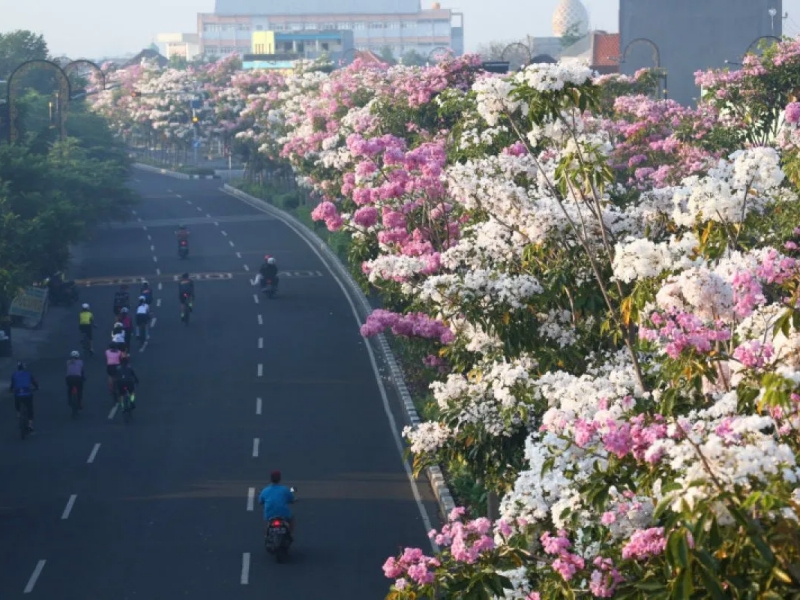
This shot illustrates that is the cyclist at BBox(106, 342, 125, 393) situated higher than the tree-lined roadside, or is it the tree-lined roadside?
the tree-lined roadside

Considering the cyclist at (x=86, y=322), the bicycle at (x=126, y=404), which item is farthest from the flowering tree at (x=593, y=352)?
the cyclist at (x=86, y=322)

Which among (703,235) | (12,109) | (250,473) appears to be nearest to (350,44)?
(12,109)

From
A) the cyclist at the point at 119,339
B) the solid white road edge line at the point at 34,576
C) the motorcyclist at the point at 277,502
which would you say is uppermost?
the motorcyclist at the point at 277,502

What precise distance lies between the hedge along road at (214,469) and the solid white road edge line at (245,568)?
5cm

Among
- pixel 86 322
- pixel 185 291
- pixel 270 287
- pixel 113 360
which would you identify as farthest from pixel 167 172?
pixel 113 360

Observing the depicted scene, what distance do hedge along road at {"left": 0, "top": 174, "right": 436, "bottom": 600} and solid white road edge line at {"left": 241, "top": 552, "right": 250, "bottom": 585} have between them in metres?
0.05

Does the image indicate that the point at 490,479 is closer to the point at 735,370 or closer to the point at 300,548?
the point at 300,548

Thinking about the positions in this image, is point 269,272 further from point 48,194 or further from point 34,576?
point 34,576

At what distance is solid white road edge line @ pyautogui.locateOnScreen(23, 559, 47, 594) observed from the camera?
18961 millimetres

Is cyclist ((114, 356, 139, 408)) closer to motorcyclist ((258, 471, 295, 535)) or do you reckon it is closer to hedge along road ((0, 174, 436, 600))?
hedge along road ((0, 174, 436, 600))

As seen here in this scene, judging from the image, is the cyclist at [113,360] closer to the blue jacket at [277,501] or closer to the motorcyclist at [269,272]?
the blue jacket at [277,501]

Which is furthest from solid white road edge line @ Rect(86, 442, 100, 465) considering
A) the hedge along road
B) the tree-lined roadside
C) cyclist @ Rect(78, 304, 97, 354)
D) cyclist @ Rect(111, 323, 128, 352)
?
cyclist @ Rect(78, 304, 97, 354)

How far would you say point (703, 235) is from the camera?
39.3ft

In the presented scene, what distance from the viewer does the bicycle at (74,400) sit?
29375 mm
